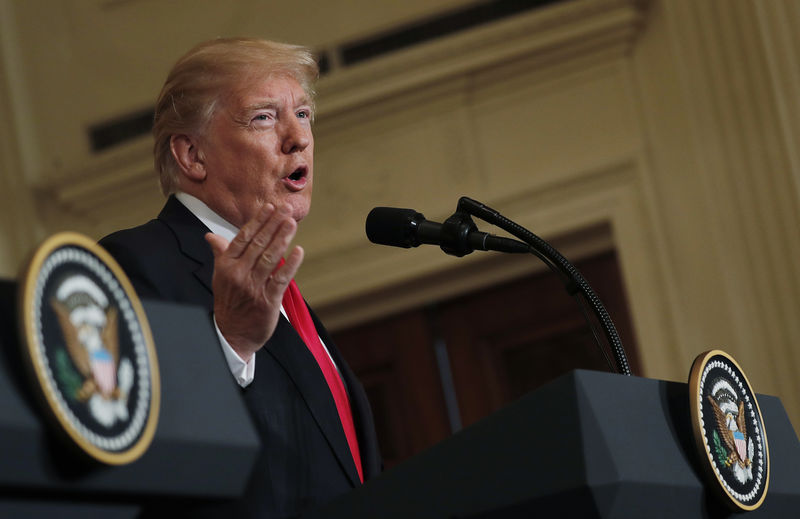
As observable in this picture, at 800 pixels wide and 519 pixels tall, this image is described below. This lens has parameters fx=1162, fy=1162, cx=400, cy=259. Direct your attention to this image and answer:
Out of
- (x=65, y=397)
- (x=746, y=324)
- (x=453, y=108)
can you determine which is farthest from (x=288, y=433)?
(x=453, y=108)

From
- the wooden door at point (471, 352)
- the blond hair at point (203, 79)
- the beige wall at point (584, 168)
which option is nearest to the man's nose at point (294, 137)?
the blond hair at point (203, 79)

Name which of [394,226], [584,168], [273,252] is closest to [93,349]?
[273,252]

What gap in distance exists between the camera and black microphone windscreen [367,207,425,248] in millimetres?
1826

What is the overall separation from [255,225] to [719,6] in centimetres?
342

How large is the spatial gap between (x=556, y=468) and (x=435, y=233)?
27.4 inches

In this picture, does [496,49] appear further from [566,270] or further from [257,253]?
[257,253]

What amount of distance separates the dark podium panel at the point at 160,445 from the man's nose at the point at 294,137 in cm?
106

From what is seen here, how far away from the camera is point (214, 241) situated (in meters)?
1.36

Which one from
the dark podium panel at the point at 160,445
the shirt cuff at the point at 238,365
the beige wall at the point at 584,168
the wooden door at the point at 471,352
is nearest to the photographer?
the dark podium panel at the point at 160,445

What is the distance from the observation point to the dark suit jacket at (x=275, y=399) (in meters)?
1.49

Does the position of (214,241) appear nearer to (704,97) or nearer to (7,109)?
(704,97)

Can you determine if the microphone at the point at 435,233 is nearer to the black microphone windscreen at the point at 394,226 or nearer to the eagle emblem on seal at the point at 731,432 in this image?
the black microphone windscreen at the point at 394,226

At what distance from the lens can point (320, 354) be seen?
6.26 ft

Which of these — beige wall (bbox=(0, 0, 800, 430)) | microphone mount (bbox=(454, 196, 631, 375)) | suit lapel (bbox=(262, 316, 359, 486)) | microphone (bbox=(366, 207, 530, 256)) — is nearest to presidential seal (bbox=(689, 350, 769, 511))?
microphone mount (bbox=(454, 196, 631, 375))
